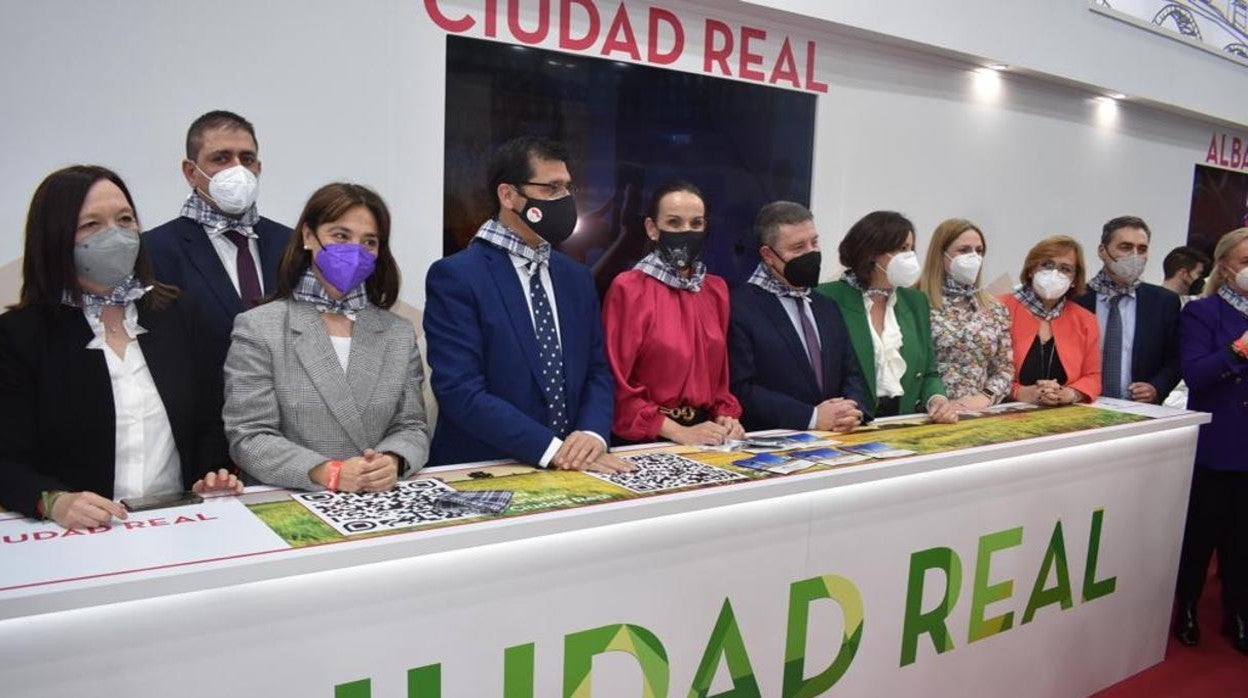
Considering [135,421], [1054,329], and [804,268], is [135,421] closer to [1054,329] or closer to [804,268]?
[804,268]

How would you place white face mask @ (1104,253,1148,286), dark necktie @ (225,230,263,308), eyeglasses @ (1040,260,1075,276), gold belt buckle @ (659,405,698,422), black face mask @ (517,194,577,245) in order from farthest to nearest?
white face mask @ (1104,253,1148,286)
eyeglasses @ (1040,260,1075,276)
gold belt buckle @ (659,405,698,422)
dark necktie @ (225,230,263,308)
black face mask @ (517,194,577,245)

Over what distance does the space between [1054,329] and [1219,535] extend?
1.11 metres

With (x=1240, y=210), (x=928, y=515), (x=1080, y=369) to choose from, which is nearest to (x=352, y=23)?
(x=928, y=515)

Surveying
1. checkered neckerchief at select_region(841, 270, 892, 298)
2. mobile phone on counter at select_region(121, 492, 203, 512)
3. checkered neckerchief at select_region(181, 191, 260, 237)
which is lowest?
mobile phone on counter at select_region(121, 492, 203, 512)

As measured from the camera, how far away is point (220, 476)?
6.18 ft

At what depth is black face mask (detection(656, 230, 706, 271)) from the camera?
110 inches

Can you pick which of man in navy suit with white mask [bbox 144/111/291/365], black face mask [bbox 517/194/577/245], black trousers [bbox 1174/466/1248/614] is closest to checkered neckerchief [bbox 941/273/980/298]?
black trousers [bbox 1174/466/1248/614]

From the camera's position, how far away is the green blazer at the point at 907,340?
125 inches

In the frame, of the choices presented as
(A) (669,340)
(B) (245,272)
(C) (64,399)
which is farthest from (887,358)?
(C) (64,399)

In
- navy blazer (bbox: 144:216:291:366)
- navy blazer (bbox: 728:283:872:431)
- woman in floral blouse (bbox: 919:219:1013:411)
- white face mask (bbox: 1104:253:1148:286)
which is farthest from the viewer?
white face mask (bbox: 1104:253:1148:286)

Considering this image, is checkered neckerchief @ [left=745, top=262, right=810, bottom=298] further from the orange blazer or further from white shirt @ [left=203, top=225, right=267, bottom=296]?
white shirt @ [left=203, top=225, right=267, bottom=296]

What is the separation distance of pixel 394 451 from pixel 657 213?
1.20m

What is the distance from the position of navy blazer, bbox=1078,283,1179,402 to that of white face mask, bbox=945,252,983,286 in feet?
2.57

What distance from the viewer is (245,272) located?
2689 mm
